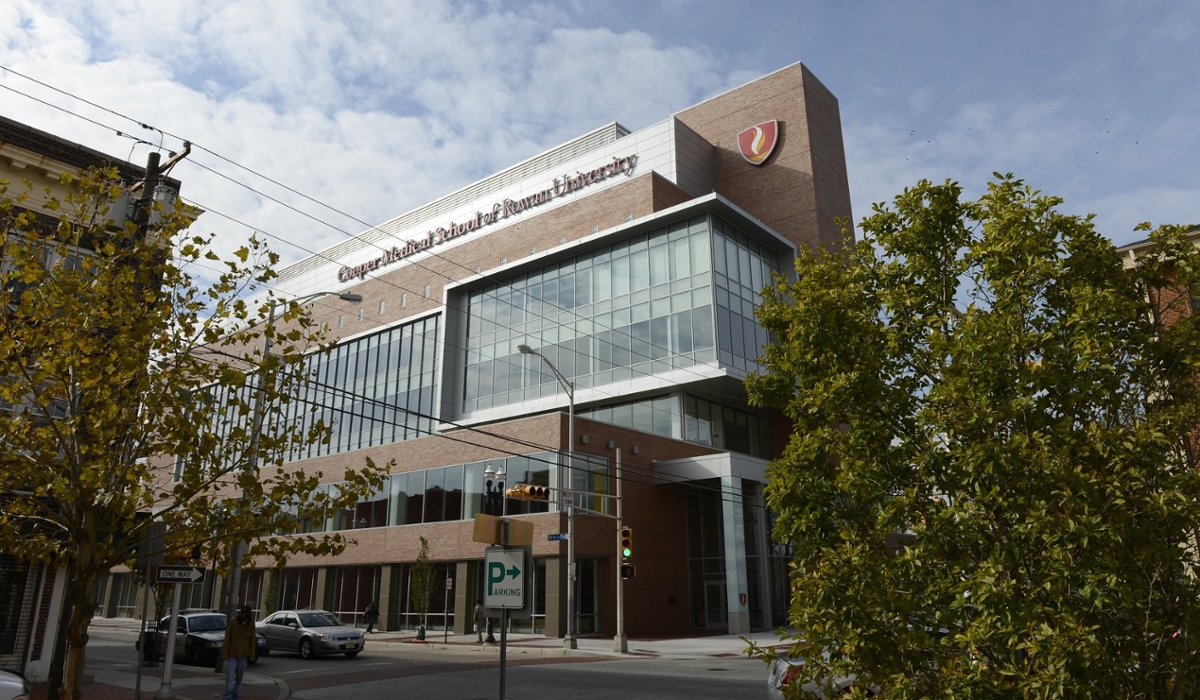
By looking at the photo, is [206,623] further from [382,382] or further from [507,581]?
[382,382]

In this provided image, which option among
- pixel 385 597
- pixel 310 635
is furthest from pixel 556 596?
pixel 385 597

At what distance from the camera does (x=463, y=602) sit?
3712 cm

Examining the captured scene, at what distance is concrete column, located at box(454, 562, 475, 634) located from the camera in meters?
37.0

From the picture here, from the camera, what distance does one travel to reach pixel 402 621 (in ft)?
134

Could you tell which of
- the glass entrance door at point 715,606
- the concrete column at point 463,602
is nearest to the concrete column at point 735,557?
the glass entrance door at point 715,606

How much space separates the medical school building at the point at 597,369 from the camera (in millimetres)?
36125

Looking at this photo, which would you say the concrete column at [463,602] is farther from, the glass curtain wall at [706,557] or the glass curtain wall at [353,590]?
the glass curtain wall at [706,557]

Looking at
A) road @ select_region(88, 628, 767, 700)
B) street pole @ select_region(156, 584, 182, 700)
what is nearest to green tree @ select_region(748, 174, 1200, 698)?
road @ select_region(88, 628, 767, 700)

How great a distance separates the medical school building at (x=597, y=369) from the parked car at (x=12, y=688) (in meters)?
19.4

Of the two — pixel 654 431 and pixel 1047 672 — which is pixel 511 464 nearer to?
pixel 654 431

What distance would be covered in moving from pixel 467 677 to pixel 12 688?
12.0m

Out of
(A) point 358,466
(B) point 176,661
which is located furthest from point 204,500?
(A) point 358,466

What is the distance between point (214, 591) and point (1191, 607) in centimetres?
5716

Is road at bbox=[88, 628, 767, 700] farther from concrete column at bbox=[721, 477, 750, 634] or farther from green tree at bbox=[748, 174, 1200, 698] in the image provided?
concrete column at bbox=[721, 477, 750, 634]
